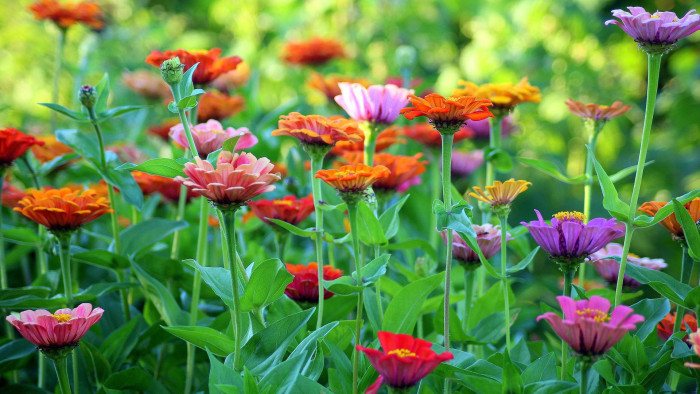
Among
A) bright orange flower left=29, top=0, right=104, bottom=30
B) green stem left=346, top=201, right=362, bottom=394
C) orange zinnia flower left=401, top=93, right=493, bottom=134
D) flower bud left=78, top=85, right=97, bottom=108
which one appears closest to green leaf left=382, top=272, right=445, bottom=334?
green stem left=346, top=201, right=362, bottom=394

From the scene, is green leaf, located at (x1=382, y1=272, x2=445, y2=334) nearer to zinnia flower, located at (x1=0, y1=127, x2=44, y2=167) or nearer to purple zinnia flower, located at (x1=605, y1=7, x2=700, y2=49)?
purple zinnia flower, located at (x1=605, y1=7, x2=700, y2=49)

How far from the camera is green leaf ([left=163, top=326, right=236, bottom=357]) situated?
22.5 inches

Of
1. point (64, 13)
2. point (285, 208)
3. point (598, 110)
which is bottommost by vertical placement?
point (285, 208)

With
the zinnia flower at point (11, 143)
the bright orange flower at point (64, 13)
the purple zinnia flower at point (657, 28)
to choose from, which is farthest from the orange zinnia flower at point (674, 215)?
the bright orange flower at point (64, 13)

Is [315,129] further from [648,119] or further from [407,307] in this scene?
[648,119]

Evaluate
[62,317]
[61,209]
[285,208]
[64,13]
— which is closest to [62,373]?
[62,317]

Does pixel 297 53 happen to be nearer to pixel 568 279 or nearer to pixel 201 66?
pixel 201 66

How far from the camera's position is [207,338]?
59cm

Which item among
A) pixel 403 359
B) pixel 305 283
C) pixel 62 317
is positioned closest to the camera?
pixel 403 359

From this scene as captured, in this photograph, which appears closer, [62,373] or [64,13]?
[62,373]

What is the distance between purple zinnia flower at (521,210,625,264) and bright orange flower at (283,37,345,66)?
1.01 metres

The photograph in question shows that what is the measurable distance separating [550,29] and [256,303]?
70.5 inches

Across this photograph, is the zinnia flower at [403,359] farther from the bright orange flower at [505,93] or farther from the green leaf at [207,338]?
the bright orange flower at [505,93]

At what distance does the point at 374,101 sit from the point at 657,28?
0.28 meters
